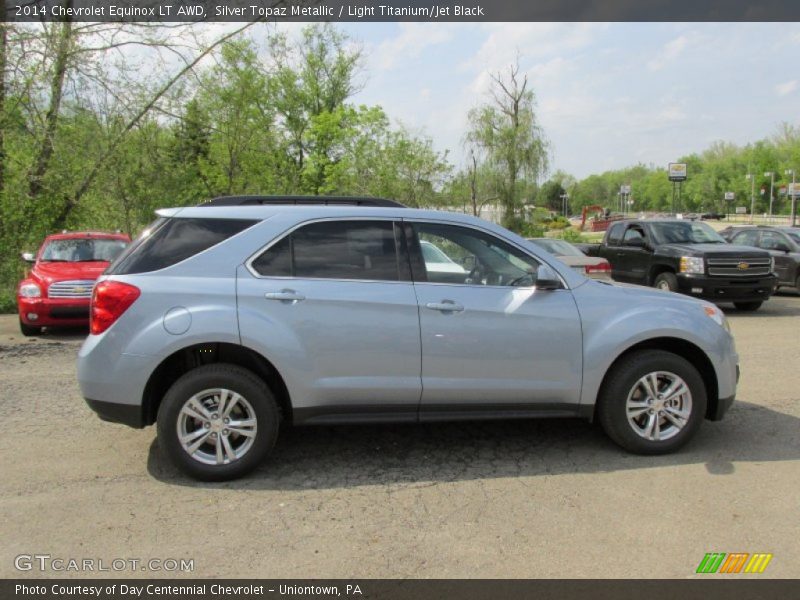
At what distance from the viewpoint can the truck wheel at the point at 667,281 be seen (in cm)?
1281

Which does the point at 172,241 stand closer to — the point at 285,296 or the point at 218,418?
the point at 285,296

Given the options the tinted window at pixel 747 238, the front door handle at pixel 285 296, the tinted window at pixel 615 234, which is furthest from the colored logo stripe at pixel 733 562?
the tinted window at pixel 747 238

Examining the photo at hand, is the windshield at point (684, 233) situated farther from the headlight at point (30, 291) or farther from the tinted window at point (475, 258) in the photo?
the headlight at point (30, 291)

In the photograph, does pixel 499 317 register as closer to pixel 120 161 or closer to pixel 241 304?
pixel 241 304

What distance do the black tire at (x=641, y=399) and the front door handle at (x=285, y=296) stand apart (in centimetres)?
225

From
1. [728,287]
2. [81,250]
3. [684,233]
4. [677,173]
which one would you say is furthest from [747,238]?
[677,173]

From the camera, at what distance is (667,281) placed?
515 inches

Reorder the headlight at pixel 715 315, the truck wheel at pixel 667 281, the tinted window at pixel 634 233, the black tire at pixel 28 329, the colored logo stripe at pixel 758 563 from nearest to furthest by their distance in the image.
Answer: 1. the colored logo stripe at pixel 758 563
2. the headlight at pixel 715 315
3. the black tire at pixel 28 329
4. the truck wheel at pixel 667 281
5. the tinted window at pixel 634 233

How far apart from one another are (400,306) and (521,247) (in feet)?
3.37

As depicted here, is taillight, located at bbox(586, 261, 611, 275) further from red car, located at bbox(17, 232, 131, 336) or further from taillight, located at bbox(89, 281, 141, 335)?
taillight, located at bbox(89, 281, 141, 335)

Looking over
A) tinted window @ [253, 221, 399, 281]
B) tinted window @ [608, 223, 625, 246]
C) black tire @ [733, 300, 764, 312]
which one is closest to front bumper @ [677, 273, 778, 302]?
black tire @ [733, 300, 764, 312]

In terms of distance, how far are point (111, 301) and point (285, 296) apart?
1.10 meters

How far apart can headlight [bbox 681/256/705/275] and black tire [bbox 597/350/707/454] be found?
344 inches

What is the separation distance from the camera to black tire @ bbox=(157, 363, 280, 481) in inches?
160
